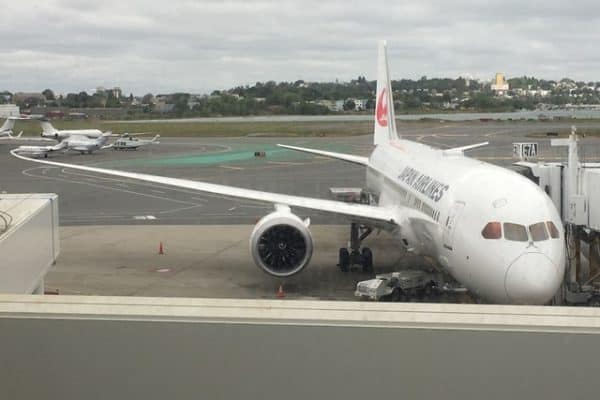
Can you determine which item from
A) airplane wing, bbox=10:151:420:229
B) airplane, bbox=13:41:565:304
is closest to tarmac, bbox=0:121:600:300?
airplane, bbox=13:41:565:304

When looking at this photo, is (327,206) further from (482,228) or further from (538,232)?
(538,232)

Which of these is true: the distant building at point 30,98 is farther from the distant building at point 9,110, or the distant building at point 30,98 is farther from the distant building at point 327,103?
the distant building at point 327,103

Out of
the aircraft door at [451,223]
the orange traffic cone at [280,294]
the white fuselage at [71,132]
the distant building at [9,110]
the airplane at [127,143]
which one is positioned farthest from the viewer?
→ the airplane at [127,143]

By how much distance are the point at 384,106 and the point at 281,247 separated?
9.77 m

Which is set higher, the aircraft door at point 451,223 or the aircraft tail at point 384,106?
the aircraft tail at point 384,106

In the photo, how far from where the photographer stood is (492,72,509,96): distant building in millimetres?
16766

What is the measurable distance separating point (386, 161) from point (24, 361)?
1614 cm

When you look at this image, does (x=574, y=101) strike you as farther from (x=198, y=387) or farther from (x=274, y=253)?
(x=198, y=387)

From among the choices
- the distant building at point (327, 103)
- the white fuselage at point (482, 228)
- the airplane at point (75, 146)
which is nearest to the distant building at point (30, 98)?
the distant building at point (327, 103)

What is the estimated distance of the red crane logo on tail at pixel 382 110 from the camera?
2270cm

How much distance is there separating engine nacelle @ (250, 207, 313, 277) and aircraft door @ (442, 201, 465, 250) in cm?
349

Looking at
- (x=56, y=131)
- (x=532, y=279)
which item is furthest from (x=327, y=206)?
(x=56, y=131)

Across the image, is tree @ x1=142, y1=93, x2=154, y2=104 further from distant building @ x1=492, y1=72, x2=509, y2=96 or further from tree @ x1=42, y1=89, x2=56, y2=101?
distant building @ x1=492, y1=72, x2=509, y2=96

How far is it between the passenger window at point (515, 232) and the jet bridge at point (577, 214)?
2.09 metres
